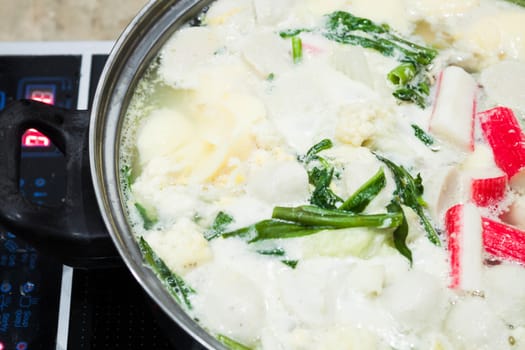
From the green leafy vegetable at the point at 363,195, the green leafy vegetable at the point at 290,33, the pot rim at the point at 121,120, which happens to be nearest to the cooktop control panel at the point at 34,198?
the pot rim at the point at 121,120

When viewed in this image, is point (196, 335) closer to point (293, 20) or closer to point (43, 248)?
point (43, 248)

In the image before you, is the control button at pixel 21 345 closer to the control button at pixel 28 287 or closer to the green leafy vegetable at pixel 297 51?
the control button at pixel 28 287

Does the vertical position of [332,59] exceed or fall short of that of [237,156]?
it exceeds it

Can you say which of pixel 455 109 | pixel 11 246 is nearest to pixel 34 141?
pixel 11 246

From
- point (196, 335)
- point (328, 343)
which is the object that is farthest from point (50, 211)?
point (328, 343)

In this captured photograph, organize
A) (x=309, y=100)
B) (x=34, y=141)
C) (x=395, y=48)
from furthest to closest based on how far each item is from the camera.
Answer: (x=34, y=141)
(x=395, y=48)
(x=309, y=100)

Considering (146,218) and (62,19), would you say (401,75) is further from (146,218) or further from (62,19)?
(62,19)
